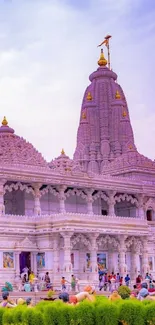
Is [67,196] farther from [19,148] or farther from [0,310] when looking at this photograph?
[0,310]

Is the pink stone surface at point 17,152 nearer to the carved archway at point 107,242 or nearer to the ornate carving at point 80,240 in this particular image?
the ornate carving at point 80,240

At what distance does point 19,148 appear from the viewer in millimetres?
43312

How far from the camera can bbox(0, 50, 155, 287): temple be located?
38.5 m

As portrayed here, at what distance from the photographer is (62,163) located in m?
44.2

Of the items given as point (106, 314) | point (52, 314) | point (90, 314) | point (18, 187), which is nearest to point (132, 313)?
point (106, 314)

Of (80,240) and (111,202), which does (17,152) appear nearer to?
(80,240)

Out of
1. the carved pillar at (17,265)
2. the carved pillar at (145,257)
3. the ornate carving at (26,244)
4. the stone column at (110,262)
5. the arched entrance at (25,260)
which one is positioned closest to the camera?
the carved pillar at (17,265)

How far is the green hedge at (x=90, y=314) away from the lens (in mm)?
12234

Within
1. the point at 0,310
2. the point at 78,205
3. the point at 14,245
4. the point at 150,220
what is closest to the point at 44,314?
the point at 0,310

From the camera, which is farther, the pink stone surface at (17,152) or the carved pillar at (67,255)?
the pink stone surface at (17,152)

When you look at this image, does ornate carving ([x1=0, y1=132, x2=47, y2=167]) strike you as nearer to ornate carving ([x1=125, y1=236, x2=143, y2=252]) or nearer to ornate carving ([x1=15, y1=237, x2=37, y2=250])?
ornate carving ([x1=15, y1=237, x2=37, y2=250])

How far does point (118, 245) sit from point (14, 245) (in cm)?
694

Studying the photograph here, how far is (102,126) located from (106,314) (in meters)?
50.1

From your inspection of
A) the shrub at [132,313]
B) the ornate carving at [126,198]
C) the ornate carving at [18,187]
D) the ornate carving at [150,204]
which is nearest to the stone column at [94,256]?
the ornate carving at [18,187]
